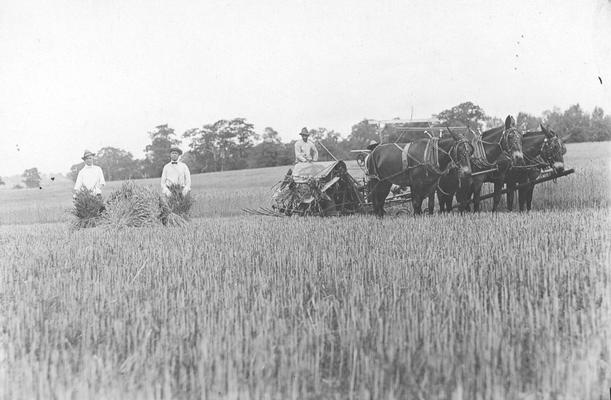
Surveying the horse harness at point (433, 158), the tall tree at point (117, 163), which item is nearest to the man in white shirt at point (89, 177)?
the horse harness at point (433, 158)

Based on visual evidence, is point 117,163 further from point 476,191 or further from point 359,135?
point 476,191

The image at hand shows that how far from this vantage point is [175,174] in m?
10.3

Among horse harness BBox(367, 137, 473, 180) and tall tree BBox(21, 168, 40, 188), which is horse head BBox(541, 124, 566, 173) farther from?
tall tree BBox(21, 168, 40, 188)

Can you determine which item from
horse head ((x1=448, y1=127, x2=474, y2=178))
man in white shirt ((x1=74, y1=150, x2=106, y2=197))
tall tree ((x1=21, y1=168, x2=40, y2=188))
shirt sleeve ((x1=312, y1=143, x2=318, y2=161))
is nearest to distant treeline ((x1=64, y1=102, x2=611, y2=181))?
tall tree ((x1=21, y1=168, x2=40, y2=188))

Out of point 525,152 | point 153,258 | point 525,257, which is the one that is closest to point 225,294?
point 153,258

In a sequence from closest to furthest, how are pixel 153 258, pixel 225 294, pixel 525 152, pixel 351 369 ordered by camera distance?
pixel 351 369, pixel 225 294, pixel 153 258, pixel 525 152

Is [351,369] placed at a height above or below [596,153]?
below

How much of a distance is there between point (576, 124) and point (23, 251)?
58.6 feet

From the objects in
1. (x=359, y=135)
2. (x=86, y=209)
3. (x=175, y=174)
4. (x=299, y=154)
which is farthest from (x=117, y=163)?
(x=299, y=154)

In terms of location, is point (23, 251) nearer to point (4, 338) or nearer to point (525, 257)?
point (4, 338)

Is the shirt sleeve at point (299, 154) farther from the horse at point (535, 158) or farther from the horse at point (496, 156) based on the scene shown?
the horse at point (535, 158)

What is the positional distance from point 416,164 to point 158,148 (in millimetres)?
16784

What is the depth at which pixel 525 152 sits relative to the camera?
9.75 metres

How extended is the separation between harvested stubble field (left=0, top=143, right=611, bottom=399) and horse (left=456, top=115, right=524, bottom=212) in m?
3.58
